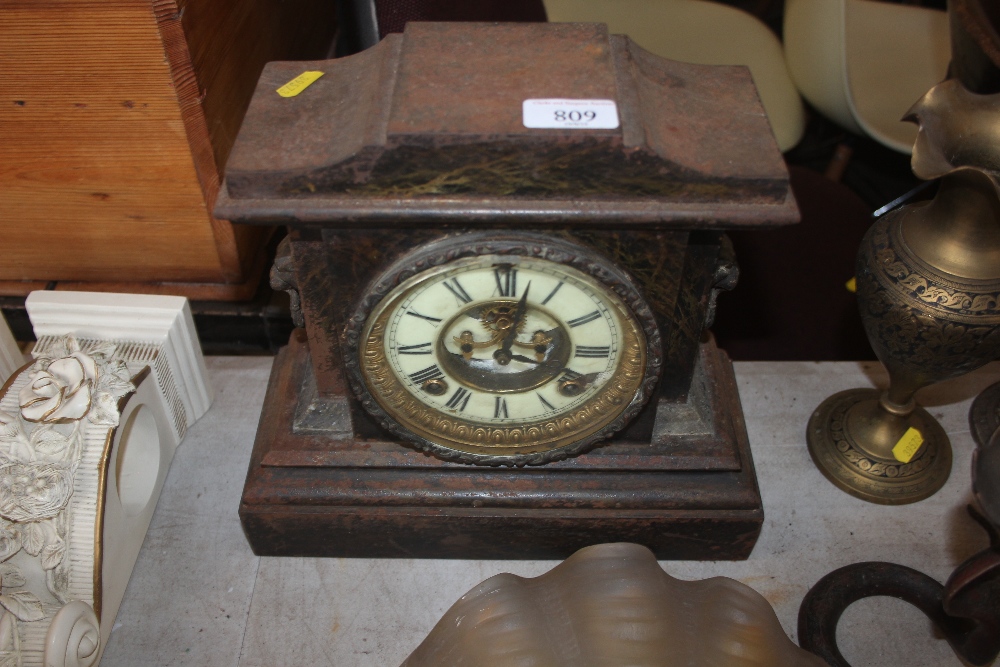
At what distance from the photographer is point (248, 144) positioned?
1.20m

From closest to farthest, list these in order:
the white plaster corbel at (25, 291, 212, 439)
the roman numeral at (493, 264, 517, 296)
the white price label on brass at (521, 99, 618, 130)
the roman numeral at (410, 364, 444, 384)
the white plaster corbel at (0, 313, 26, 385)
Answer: the white price label on brass at (521, 99, 618, 130)
the roman numeral at (493, 264, 517, 296)
the roman numeral at (410, 364, 444, 384)
the white plaster corbel at (25, 291, 212, 439)
the white plaster corbel at (0, 313, 26, 385)

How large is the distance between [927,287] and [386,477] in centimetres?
89

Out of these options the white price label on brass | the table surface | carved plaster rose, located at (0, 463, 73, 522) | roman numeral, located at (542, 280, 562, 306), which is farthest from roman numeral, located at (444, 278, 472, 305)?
carved plaster rose, located at (0, 463, 73, 522)

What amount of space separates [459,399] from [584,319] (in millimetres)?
A: 232

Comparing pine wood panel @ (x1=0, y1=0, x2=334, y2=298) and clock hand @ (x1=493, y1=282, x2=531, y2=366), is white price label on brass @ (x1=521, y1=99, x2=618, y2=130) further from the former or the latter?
pine wood panel @ (x1=0, y1=0, x2=334, y2=298)

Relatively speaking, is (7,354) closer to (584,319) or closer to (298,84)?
(298,84)

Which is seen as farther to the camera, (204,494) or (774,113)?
(774,113)

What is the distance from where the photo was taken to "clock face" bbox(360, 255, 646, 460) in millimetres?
1261

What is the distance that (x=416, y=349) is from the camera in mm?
1330

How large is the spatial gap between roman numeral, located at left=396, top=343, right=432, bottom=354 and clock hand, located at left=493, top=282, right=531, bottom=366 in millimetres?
100

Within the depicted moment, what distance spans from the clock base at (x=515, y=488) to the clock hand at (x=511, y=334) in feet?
0.77

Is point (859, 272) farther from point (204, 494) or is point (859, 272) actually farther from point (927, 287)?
point (204, 494)

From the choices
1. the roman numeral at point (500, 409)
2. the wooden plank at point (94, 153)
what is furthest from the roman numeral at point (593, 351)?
the wooden plank at point (94, 153)

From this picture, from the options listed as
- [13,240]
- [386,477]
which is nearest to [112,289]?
[13,240]
